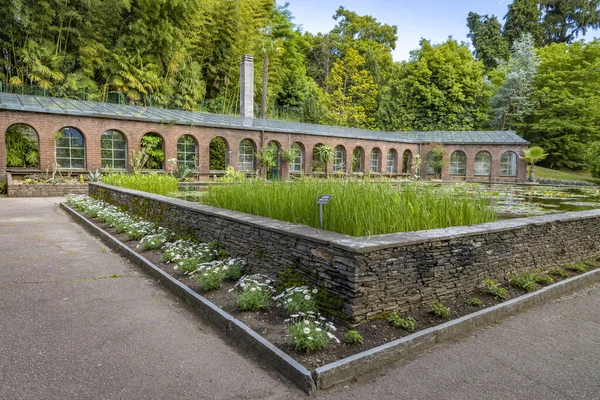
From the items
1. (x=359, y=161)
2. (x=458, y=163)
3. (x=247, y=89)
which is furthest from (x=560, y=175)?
(x=247, y=89)

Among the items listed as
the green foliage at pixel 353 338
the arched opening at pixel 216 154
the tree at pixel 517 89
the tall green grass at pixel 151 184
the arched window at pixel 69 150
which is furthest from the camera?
the tree at pixel 517 89

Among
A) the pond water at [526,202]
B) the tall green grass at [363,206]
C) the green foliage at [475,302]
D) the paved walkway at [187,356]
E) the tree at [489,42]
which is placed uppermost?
the tree at [489,42]

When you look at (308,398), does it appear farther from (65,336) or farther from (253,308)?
(65,336)

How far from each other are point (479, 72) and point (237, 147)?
89.8 ft

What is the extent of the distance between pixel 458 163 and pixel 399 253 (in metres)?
27.5

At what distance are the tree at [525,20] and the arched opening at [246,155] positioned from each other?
33.1m

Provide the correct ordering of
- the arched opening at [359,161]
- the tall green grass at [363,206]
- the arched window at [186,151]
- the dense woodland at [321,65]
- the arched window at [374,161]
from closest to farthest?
the tall green grass at [363,206], the arched window at [186,151], the dense woodland at [321,65], the arched opening at [359,161], the arched window at [374,161]

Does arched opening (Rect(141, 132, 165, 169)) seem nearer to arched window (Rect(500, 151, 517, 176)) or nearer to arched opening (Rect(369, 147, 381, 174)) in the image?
arched opening (Rect(369, 147, 381, 174))

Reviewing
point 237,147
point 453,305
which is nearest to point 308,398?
point 453,305

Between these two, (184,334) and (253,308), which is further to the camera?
(253,308)

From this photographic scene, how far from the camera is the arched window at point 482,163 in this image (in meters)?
27.8

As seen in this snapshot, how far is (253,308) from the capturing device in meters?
3.45

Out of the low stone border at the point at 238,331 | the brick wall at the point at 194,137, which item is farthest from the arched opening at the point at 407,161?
the low stone border at the point at 238,331

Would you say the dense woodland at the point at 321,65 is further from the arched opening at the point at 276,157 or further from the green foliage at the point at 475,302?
the green foliage at the point at 475,302
